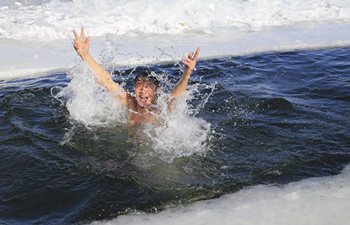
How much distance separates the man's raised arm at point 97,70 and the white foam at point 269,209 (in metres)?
1.80

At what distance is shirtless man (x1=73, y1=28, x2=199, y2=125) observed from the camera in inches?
165

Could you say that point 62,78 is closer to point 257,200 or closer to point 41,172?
point 41,172

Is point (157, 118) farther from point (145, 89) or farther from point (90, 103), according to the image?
point (90, 103)

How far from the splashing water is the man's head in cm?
9

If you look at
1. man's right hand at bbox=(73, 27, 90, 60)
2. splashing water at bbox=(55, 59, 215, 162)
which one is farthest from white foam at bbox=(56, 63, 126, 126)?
man's right hand at bbox=(73, 27, 90, 60)

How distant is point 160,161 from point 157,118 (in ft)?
2.51

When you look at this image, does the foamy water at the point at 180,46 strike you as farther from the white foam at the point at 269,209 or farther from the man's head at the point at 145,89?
the man's head at the point at 145,89

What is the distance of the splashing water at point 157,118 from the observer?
14.1 feet

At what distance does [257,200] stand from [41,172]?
1.85 meters

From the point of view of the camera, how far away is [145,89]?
447cm

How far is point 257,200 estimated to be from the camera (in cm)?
323

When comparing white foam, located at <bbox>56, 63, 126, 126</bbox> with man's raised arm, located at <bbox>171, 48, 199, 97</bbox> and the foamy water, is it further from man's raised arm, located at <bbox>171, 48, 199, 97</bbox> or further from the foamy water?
man's raised arm, located at <bbox>171, 48, 199, 97</bbox>

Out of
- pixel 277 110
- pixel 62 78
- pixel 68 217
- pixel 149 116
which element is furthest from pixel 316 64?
pixel 68 217

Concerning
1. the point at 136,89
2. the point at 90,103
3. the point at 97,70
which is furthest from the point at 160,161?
the point at 90,103
